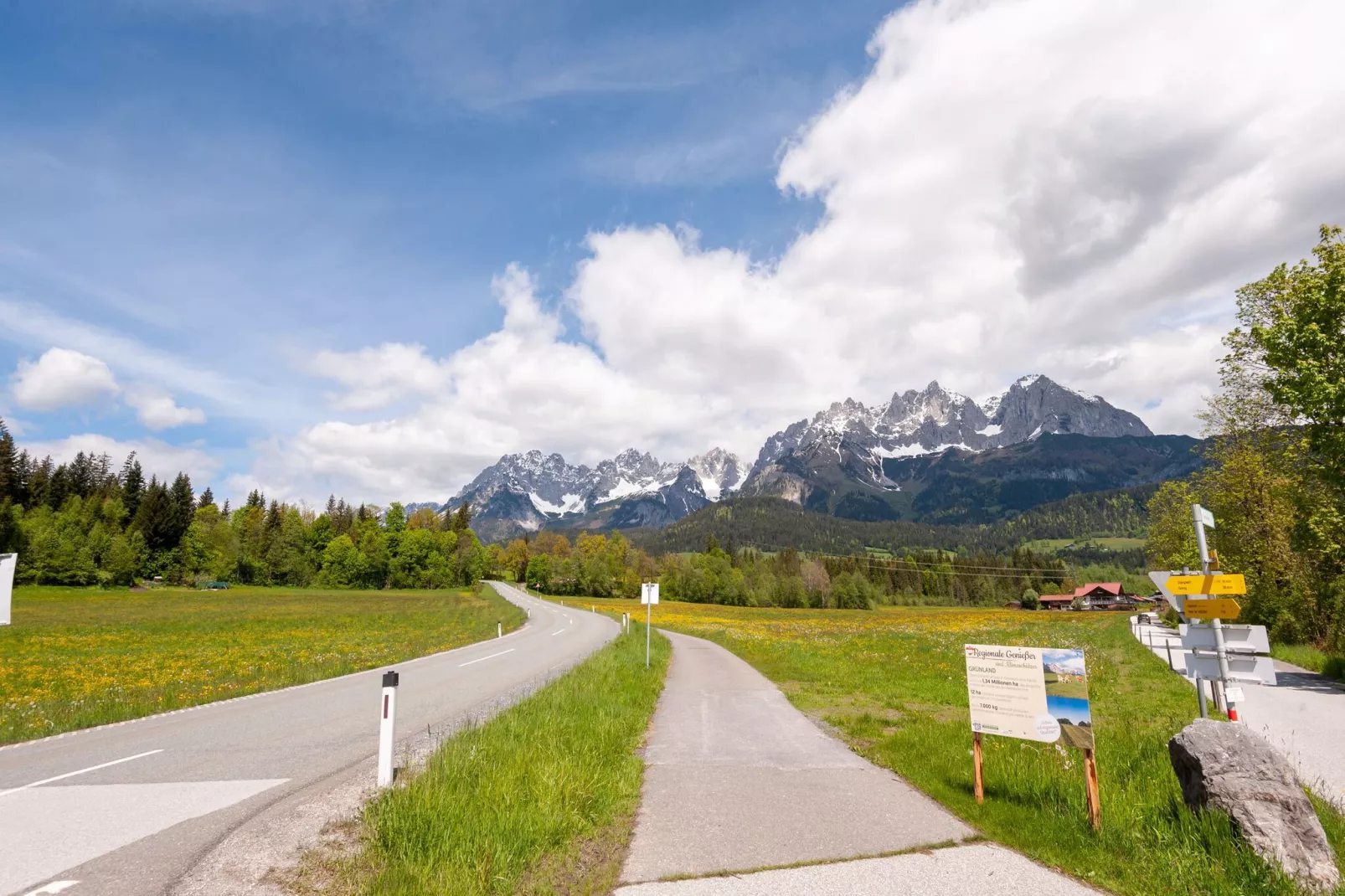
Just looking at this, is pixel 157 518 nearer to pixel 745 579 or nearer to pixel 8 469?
pixel 8 469

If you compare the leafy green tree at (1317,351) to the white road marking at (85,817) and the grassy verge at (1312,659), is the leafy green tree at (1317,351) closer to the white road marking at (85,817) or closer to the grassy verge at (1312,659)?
the grassy verge at (1312,659)

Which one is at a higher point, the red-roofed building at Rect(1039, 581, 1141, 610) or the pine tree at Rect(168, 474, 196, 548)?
the pine tree at Rect(168, 474, 196, 548)

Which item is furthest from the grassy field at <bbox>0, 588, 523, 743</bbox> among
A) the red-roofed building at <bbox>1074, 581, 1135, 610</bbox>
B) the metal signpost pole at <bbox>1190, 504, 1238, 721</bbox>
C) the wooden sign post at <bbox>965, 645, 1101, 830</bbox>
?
the red-roofed building at <bbox>1074, 581, 1135, 610</bbox>

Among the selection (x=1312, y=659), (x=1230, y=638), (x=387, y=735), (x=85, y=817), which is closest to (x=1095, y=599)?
(x=1312, y=659)

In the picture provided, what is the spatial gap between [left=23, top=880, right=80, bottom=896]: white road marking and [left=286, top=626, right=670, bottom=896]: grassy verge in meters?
1.82

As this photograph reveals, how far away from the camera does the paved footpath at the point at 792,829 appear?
5.25 metres

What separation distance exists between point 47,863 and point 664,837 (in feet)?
18.3

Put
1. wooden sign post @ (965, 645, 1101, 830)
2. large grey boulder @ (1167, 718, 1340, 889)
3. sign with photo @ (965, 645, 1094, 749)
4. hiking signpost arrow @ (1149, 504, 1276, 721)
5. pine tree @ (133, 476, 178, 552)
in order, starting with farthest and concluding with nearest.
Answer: pine tree @ (133, 476, 178, 552) → hiking signpost arrow @ (1149, 504, 1276, 721) → sign with photo @ (965, 645, 1094, 749) → wooden sign post @ (965, 645, 1101, 830) → large grey boulder @ (1167, 718, 1340, 889)

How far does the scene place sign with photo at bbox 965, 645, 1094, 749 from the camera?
698 centimetres

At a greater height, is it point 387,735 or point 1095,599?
point 387,735

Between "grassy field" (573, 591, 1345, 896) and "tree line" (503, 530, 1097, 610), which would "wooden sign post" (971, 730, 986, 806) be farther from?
"tree line" (503, 530, 1097, 610)

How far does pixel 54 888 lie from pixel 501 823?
11.6 feet

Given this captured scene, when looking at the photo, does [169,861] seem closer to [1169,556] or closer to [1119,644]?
[1119,644]

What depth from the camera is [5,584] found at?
1176 cm
